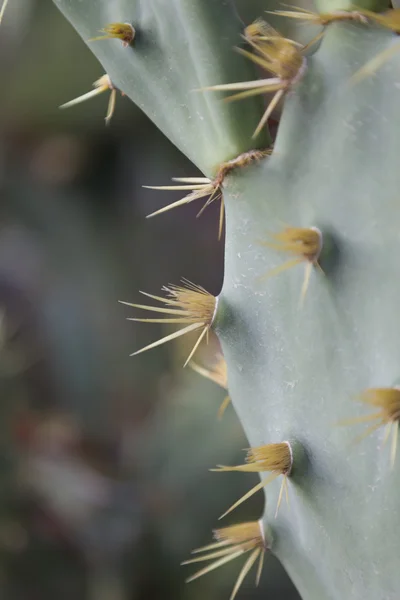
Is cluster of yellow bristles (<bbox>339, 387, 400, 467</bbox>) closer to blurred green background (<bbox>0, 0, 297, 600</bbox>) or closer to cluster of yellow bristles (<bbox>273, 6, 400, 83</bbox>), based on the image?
cluster of yellow bristles (<bbox>273, 6, 400, 83</bbox>)

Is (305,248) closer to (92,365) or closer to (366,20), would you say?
(366,20)

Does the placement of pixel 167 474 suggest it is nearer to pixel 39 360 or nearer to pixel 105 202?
pixel 39 360

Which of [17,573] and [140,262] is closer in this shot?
[17,573]

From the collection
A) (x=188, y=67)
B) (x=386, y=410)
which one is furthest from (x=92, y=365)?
(x=386, y=410)

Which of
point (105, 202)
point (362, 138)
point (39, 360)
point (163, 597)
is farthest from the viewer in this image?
point (105, 202)

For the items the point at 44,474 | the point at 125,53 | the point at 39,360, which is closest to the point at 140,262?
the point at 39,360

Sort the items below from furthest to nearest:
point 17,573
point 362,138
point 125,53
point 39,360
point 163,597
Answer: point 39,360, point 163,597, point 17,573, point 125,53, point 362,138

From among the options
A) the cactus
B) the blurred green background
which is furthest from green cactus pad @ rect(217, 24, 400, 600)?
the blurred green background

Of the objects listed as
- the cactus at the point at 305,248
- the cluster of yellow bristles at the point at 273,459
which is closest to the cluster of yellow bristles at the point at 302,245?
the cactus at the point at 305,248
